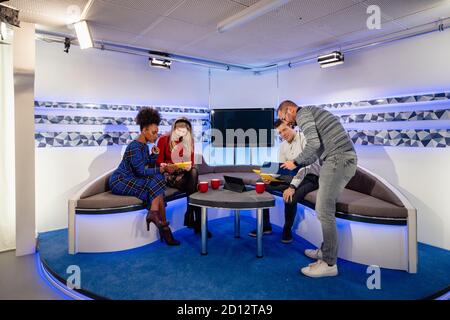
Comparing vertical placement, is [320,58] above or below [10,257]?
above

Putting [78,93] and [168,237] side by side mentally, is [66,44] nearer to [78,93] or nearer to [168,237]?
[78,93]

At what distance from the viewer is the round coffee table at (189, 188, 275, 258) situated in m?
3.09

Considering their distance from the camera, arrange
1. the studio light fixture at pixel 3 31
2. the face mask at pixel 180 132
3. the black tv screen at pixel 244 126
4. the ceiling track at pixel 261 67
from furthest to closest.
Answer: the black tv screen at pixel 244 126 < the face mask at pixel 180 132 < the ceiling track at pixel 261 67 < the studio light fixture at pixel 3 31

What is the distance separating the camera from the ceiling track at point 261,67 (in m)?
3.66

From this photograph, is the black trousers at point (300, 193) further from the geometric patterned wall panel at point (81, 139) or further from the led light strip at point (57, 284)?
the geometric patterned wall panel at point (81, 139)

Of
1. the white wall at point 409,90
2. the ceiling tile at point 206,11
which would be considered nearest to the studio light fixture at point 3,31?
the ceiling tile at point 206,11

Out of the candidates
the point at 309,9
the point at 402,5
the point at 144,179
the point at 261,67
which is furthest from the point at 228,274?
the point at 261,67

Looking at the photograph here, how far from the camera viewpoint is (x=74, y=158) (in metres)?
4.42

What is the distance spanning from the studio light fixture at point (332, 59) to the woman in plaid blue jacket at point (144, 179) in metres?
2.73

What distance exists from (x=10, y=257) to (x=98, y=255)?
3.19 feet

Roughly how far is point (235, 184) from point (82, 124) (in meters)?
2.58
